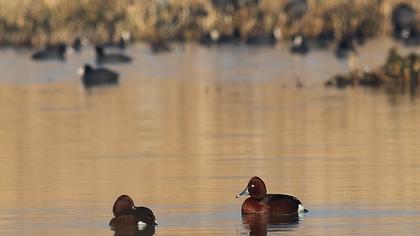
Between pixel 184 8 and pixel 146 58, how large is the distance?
5.70 metres

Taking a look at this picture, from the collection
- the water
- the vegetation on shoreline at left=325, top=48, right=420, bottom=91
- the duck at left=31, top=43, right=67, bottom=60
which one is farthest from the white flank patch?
the duck at left=31, top=43, right=67, bottom=60

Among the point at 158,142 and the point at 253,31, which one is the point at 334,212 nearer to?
the point at 158,142

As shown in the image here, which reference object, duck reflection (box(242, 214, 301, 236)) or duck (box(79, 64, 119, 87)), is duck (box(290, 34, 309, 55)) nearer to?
duck (box(79, 64, 119, 87))

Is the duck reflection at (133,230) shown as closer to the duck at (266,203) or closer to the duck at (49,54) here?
the duck at (266,203)

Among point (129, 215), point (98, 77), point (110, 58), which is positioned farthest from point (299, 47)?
point (129, 215)

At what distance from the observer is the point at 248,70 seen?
3884cm

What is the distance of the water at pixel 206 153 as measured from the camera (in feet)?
49.8

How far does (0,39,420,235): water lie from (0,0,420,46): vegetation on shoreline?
491 inches

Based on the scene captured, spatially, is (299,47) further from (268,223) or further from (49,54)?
(268,223)

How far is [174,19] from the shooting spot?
4994 centimetres

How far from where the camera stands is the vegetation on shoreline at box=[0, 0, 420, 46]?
Answer: 1927 inches

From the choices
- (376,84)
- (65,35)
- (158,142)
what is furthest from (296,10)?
(158,142)

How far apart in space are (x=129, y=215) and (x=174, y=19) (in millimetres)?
35690

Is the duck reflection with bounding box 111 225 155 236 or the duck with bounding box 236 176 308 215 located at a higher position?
the duck with bounding box 236 176 308 215
